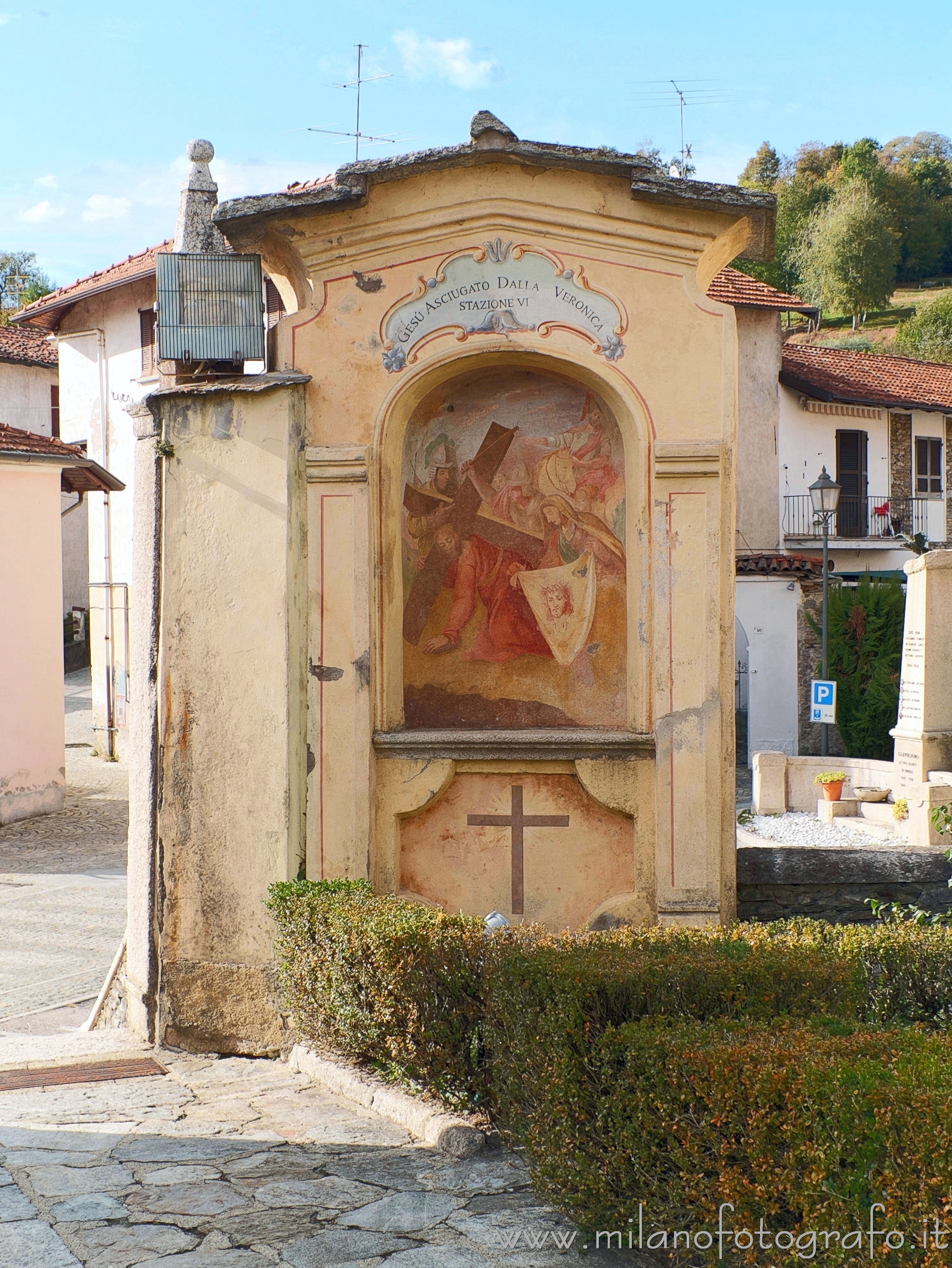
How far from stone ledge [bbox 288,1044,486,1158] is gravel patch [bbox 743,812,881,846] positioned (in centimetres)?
968

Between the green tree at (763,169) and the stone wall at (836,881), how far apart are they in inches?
2833

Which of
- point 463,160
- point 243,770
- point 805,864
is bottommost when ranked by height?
point 805,864

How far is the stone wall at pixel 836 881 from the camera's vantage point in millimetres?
6910

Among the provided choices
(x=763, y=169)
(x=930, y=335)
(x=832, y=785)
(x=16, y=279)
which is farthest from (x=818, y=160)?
(x=832, y=785)

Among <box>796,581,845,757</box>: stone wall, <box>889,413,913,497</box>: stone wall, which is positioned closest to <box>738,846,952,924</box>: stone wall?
<box>796,581,845,757</box>: stone wall

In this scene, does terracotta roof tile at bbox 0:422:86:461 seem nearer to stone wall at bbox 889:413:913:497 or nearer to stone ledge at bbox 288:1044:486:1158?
stone ledge at bbox 288:1044:486:1158

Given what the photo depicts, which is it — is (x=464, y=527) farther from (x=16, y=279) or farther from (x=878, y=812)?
(x=16, y=279)

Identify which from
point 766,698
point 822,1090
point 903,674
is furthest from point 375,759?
point 766,698

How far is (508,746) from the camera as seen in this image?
266 inches

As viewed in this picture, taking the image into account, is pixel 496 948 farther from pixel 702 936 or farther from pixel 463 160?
pixel 463 160

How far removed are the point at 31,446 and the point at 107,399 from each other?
871 centimetres

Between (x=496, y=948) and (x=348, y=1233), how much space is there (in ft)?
4.29

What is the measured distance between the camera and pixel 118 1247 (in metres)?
3.70

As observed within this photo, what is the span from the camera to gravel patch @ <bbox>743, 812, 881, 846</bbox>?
14.7 meters
